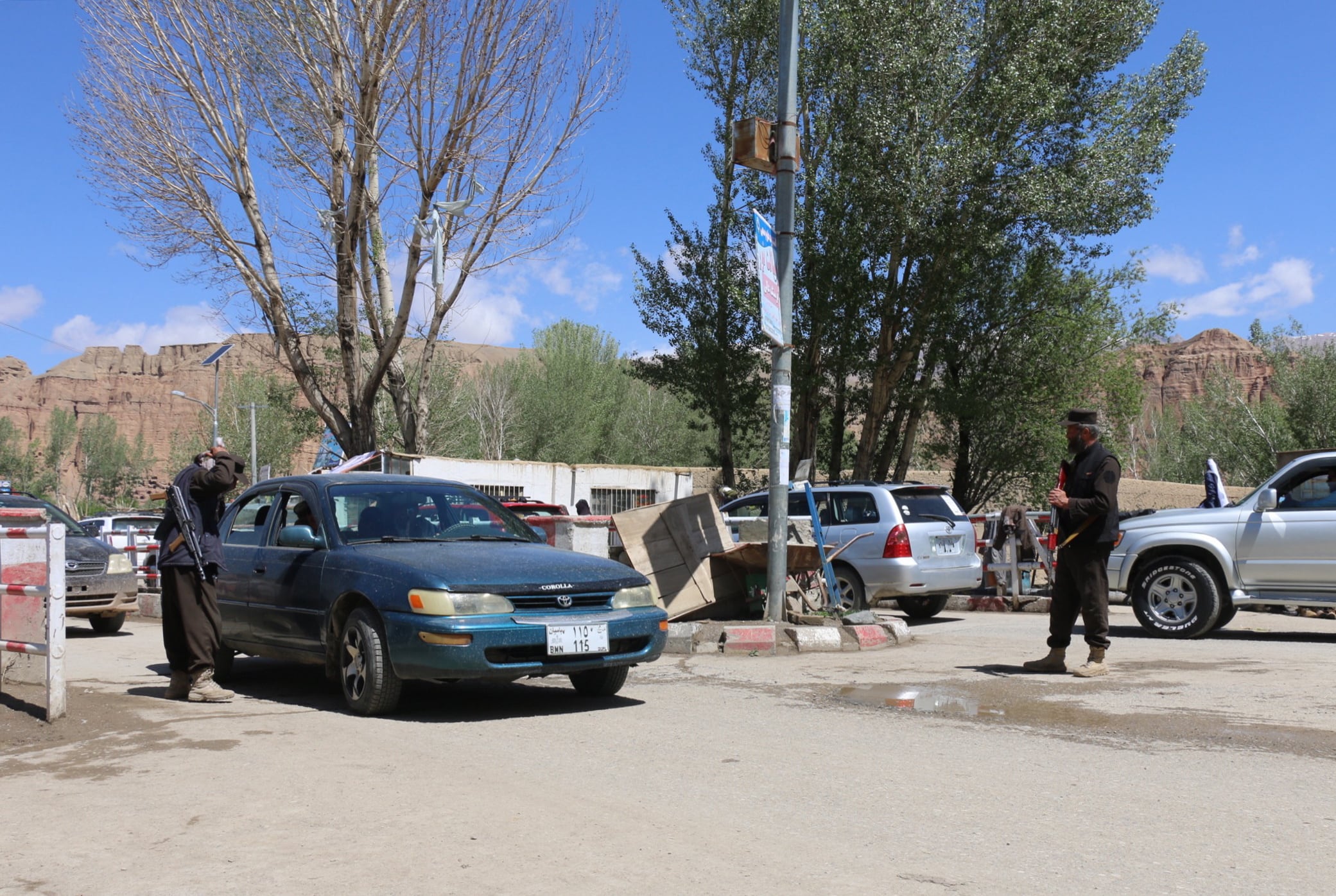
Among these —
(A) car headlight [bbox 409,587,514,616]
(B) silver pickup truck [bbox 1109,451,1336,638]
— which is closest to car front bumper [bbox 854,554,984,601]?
(B) silver pickup truck [bbox 1109,451,1336,638]

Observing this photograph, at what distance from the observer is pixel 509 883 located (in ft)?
12.7

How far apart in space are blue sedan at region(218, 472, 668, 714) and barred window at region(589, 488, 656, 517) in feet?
83.0

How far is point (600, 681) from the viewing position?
7.98m

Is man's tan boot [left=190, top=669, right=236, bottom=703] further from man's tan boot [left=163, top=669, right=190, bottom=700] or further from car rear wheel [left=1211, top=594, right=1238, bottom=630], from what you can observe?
car rear wheel [left=1211, top=594, right=1238, bottom=630]

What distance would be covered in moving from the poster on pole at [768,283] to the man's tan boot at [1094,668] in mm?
3934

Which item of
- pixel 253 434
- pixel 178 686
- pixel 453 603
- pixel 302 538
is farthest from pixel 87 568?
pixel 253 434

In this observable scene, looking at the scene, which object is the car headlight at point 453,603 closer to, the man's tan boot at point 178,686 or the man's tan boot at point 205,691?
the man's tan boot at point 205,691

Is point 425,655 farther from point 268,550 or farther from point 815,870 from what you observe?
point 815,870

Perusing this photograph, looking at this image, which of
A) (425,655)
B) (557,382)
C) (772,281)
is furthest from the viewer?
(557,382)

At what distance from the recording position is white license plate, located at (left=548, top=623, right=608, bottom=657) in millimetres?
7125

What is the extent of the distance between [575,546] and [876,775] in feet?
29.3

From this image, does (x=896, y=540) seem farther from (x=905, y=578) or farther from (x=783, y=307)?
(x=783, y=307)

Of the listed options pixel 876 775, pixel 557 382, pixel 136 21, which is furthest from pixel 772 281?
pixel 557 382

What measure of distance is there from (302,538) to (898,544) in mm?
7648
